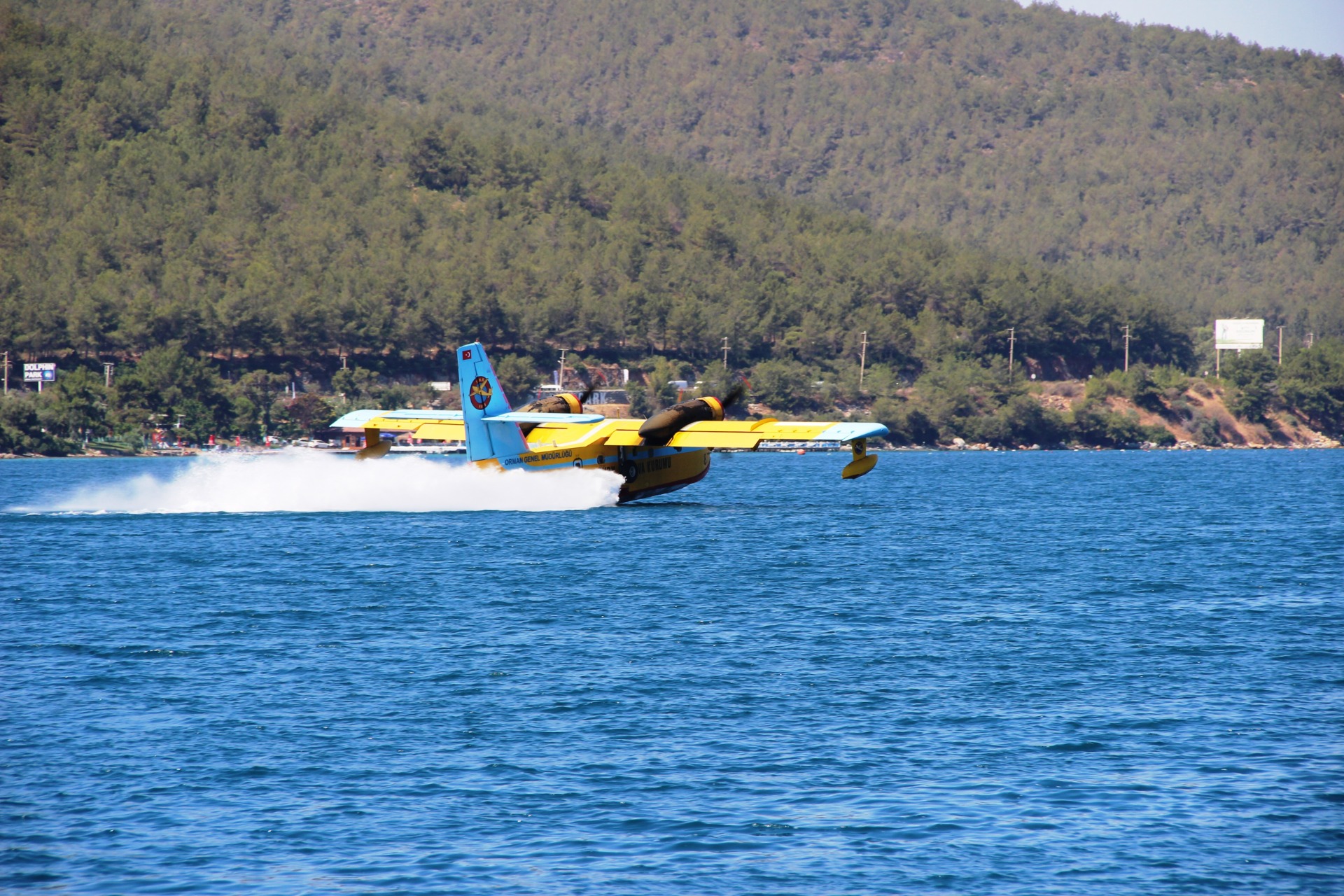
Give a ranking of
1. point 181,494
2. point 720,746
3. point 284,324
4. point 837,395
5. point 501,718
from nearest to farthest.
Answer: point 720,746 → point 501,718 → point 181,494 → point 284,324 → point 837,395

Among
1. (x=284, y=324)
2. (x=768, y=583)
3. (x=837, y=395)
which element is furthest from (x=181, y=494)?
(x=837, y=395)

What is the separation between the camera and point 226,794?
629 inches

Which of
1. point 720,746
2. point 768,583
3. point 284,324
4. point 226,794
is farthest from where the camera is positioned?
point 284,324

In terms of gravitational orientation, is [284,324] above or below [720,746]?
above

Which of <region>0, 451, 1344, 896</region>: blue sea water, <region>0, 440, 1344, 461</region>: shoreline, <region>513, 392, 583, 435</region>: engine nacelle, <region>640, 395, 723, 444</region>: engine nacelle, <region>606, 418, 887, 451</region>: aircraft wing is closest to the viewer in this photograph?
<region>0, 451, 1344, 896</region>: blue sea water

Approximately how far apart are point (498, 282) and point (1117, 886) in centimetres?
18378

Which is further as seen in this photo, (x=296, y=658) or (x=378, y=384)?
(x=378, y=384)

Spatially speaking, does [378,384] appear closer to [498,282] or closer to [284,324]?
[284,324]

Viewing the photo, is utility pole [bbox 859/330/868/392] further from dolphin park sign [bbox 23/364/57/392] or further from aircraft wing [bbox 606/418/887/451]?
aircraft wing [bbox 606/418/887/451]

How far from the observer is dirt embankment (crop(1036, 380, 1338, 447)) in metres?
191

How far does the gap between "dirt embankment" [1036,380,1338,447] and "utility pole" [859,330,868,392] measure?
2565 cm

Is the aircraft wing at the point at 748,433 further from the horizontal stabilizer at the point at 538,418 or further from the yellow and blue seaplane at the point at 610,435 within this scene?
the horizontal stabilizer at the point at 538,418

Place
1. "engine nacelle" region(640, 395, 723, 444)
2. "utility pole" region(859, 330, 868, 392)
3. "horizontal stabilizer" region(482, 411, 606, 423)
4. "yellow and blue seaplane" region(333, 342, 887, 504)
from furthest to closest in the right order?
"utility pole" region(859, 330, 868, 392) → "engine nacelle" region(640, 395, 723, 444) → "horizontal stabilizer" region(482, 411, 606, 423) → "yellow and blue seaplane" region(333, 342, 887, 504)

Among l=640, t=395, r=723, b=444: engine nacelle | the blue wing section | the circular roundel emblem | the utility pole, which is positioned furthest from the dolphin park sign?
the blue wing section
